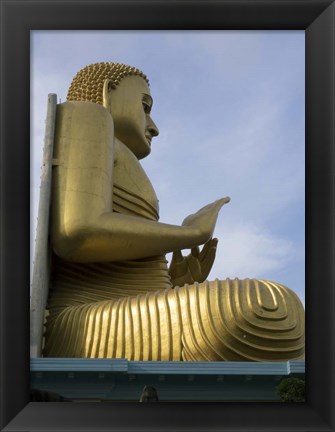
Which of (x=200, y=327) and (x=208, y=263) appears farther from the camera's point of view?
(x=208, y=263)

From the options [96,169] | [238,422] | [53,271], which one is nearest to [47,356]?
[53,271]

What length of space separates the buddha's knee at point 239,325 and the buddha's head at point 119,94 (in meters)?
2.17

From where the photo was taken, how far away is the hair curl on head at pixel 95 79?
997 centimetres

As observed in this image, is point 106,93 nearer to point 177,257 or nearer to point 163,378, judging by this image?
point 177,257

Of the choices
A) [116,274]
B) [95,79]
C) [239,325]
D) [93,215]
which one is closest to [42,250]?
[93,215]

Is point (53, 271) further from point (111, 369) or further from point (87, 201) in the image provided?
point (111, 369)

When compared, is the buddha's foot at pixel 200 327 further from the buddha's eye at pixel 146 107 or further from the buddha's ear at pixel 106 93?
the buddha's eye at pixel 146 107

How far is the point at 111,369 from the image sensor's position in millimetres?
7465

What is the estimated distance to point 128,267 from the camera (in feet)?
30.3

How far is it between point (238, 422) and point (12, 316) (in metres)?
1.39

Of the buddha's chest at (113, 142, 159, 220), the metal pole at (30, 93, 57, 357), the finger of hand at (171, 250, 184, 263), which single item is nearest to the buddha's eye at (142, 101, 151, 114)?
the buddha's chest at (113, 142, 159, 220)

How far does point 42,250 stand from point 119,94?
6.29ft

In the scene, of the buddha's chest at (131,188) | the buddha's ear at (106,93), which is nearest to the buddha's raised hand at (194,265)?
the buddha's chest at (131,188)

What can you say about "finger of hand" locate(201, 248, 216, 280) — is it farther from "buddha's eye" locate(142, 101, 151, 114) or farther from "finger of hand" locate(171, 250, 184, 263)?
"buddha's eye" locate(142, 101, 151, 114)
